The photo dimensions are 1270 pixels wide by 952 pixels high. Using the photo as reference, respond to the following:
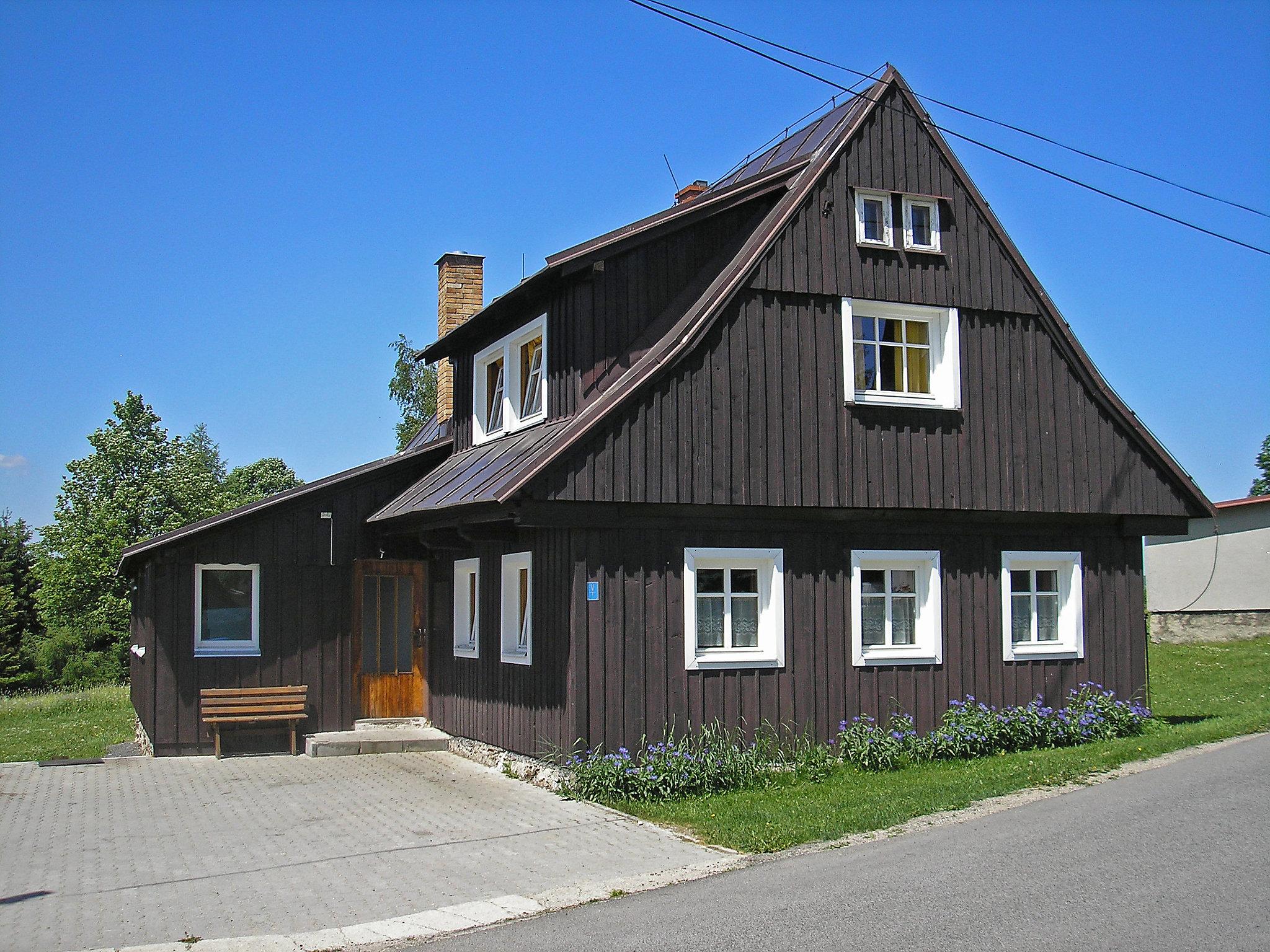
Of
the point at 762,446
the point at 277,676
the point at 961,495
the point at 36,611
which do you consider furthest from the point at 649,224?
the point at 36,611

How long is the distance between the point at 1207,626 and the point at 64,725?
2554 cm

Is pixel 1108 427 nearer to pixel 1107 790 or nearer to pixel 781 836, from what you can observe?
pixel 1107 790

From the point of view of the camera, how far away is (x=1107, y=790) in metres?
11.2

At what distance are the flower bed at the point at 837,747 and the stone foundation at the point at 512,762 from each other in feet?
1.28

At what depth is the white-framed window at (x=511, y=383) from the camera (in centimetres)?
1487

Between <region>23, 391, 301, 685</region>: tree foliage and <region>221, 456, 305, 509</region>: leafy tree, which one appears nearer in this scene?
→ <region>23, 391, 301, 685</region>: tree foliage

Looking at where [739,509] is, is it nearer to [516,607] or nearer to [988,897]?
[516,607]

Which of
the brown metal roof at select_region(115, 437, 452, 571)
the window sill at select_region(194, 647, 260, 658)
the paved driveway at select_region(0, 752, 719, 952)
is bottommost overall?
the paved driveway at select_region(0, 752, 719, 952)

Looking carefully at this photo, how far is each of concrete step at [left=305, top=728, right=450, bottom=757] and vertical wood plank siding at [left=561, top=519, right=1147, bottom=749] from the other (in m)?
4.08

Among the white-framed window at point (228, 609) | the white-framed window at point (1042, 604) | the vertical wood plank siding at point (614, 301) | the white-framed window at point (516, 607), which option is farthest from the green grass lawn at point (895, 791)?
the white-framed window at point (228, 609)

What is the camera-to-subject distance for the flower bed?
1202cm

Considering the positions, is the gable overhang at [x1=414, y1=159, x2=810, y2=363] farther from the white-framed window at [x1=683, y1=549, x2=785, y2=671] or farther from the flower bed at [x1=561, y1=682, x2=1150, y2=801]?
the flower bed at [x1=561, y1=682, x2=1150, y2=801]

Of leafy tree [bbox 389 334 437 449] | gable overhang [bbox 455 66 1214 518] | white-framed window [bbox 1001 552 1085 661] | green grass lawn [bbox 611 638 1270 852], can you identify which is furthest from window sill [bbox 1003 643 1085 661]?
leafy tree [bbox 389 334 437 449]

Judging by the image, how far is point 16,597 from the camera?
4822cm
